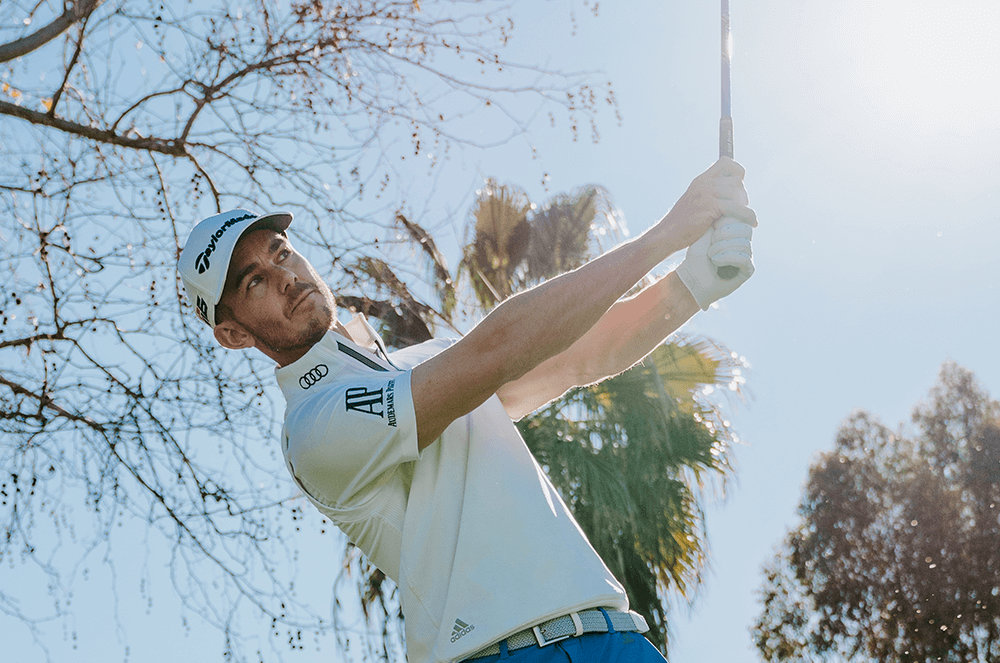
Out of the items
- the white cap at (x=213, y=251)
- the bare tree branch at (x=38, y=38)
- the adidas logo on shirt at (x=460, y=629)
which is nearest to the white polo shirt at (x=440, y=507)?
the adidas logo on shirt at (x=460, y=629)

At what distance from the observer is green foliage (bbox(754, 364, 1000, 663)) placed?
18.9 metres

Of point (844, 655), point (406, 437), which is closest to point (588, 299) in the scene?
point (406, 437)

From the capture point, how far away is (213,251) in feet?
7.68

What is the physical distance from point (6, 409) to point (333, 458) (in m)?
3.51

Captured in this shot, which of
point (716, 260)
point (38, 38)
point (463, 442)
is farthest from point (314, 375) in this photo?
point (38, 38)

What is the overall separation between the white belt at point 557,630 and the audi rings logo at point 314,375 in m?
0.71

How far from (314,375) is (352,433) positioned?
0.96 feet

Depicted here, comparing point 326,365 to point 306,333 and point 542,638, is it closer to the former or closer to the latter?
point 306,333

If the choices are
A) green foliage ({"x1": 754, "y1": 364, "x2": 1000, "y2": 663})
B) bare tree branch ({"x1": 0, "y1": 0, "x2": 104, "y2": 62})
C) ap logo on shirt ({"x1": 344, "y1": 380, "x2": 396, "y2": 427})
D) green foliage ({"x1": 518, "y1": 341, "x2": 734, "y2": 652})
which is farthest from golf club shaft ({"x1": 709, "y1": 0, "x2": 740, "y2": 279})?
green foliage ({"x1": 754, "y1": 364, "x2": 1000, "y2": 663})

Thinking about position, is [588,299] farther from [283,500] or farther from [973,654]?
[973,654]

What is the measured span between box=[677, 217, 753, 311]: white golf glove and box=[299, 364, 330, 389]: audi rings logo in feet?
2.93

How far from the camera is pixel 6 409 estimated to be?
191 inches

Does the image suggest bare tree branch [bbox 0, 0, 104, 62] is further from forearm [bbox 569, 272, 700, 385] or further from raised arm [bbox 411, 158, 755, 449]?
raised arm [bbox 411, 158, 755, 449]

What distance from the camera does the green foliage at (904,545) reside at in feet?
62.0
